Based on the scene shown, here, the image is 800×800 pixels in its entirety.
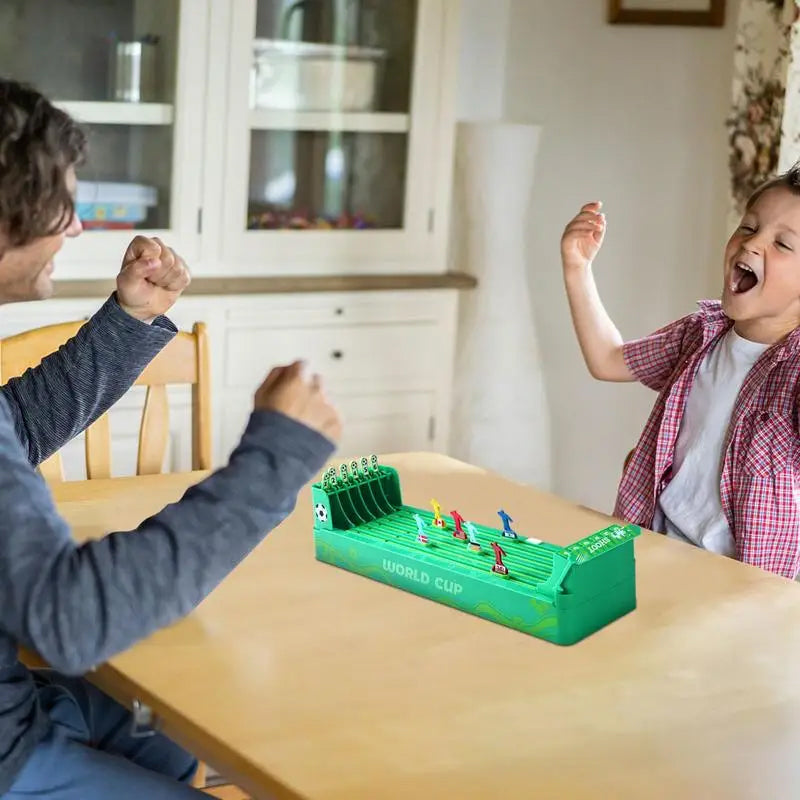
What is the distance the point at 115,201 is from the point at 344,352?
2.25 ft

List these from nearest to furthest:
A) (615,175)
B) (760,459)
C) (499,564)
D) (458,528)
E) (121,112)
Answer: (499,564) < (458,528) < (760,459) < (121,112) < (615,175)

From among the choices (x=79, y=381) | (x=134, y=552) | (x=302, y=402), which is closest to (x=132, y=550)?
(x=134, y=552)

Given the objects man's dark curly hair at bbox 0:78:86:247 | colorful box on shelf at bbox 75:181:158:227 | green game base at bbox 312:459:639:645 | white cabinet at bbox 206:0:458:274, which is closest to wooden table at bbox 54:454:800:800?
green game base at bbox 312:459:639:645

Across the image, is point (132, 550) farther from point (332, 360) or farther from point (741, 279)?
point (332, 360)

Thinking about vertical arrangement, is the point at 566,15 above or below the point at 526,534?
above

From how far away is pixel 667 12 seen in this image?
3.49 metres

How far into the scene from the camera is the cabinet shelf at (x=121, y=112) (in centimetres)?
321

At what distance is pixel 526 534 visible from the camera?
1.72 meters

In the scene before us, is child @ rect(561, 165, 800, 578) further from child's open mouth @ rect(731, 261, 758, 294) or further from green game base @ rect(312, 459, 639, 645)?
green game base @ rect(312, 459, 639, 645)

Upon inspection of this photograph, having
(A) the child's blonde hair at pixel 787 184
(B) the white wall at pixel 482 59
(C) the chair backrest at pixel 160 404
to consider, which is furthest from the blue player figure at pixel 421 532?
(B) the white wall at pixel 482 59

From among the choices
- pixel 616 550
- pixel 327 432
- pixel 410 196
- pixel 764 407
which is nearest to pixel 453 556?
pixel 616 550

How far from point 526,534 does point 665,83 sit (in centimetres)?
219

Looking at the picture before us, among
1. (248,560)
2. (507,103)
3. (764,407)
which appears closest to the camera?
(248,560)

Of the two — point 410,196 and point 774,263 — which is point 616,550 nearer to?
point 774,263
